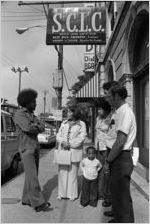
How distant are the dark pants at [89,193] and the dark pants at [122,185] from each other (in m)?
1.84

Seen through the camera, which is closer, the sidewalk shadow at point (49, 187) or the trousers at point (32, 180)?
the trousers at point (32, 180)

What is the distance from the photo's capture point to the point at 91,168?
6.14 m

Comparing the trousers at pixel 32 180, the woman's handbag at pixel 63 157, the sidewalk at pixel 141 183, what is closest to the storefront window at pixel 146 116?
the sidewalk at pixel 141 183

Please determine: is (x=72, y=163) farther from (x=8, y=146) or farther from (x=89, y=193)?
(x=8, y=146)

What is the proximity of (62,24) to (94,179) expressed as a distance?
261 inches

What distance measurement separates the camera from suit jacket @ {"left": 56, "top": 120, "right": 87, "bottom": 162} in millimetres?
6324

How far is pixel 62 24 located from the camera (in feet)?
37.2

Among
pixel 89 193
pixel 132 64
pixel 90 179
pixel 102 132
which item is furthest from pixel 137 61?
pixel 89 193

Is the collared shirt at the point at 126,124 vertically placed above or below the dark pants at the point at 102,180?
above

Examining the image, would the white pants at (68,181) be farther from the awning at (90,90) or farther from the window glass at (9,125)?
the awning at (90,90)

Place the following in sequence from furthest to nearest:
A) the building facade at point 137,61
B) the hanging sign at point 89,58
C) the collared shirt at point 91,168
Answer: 1. the hanging sign at point 89,58
2. the building facade at point 137,61
3. the collared shirt at point 91,168

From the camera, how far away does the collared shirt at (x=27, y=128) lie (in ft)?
18.4

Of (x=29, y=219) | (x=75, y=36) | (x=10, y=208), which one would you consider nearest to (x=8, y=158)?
(x=10, y=208)

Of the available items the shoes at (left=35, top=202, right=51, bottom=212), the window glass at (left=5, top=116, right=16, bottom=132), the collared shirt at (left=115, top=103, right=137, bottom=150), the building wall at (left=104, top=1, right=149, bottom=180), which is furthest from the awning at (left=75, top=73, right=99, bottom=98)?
the collared shirt at (left=115, top=103, right=137, bottom=150)
